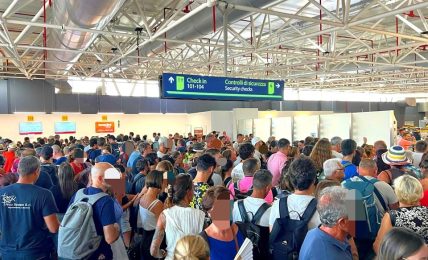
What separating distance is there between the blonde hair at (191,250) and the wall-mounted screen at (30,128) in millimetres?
18601

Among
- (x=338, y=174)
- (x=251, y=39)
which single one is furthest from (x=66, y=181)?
(x=251, y=39)

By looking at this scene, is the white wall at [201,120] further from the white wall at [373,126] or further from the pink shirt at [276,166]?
the pink shirt at [276,166]

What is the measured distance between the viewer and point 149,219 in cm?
337

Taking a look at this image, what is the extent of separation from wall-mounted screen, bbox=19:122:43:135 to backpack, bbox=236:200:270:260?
57.9 ft

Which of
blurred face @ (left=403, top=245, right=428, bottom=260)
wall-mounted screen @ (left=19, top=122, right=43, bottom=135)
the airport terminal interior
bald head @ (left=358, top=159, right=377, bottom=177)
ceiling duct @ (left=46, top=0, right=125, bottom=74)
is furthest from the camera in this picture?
wall-mounted screen @ (left=19, top=122, right=43, bottom=135)

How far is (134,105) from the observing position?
67.5 ft

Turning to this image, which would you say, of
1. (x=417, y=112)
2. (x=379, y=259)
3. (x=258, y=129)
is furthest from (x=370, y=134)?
(x=417, y=112)

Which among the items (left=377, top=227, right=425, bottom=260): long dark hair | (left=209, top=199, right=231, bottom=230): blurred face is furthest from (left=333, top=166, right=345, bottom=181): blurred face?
(left=377, top=227, right=425, bottom=260): long dark hair

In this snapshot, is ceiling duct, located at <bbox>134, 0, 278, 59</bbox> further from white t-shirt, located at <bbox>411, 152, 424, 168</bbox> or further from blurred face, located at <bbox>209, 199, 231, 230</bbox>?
blurred face, located at <bbox>209, 199, 231, 230</bbox>

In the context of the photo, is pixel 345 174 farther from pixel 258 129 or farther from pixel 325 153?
pixel 258 129

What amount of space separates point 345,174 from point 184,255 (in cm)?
277

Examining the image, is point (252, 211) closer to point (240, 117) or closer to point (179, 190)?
point (179, 190)

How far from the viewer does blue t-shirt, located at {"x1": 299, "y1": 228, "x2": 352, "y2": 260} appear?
2012 mm

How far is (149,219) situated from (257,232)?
1078mm
